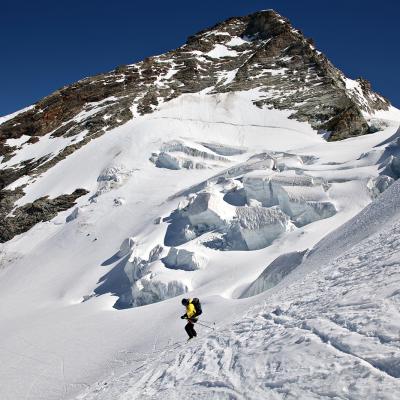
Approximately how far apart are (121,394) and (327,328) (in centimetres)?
485

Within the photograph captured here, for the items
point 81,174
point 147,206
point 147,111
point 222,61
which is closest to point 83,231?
point 147,206

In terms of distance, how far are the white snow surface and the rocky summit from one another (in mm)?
2633

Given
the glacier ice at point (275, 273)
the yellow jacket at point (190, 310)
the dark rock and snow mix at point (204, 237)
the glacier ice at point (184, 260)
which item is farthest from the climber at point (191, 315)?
the glacier ice at point (184, 260)

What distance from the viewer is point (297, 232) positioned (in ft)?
76.0

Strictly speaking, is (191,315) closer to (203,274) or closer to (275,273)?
(275,273)

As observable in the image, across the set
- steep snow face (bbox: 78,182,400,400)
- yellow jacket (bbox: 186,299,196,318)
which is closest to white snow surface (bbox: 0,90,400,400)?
steep snow face (bbox: 78,182,400,400)

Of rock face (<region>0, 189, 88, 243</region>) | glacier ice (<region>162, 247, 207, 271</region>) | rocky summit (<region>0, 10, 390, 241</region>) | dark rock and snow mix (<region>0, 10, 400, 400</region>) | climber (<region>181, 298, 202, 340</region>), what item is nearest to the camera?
dark rock and snow mix (<region>0, 10, 400, 400</region>)

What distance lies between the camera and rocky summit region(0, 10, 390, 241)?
4881 cm

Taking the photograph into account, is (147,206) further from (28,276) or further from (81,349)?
(81,349)

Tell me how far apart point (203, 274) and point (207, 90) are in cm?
4097

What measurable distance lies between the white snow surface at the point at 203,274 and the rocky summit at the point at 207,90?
8.64 ft

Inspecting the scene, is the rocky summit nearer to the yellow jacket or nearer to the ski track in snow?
the yellow jacket

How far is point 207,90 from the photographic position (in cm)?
5962

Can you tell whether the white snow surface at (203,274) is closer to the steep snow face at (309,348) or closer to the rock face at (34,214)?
the steep snow face at (309,348)
